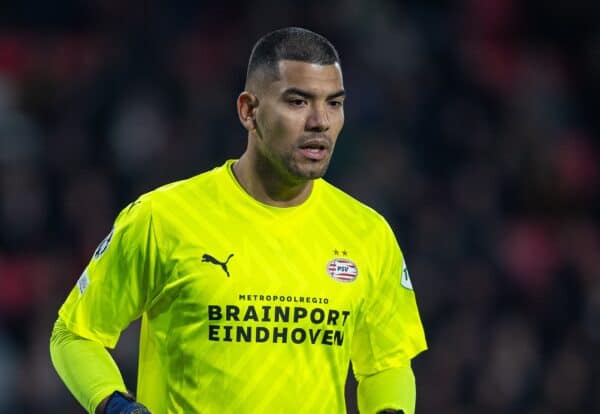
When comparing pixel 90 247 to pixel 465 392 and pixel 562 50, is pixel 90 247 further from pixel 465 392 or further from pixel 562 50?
pixel 562 50

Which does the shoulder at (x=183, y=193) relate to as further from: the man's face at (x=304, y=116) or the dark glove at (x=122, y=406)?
the dark glove at (x=122, y=406)

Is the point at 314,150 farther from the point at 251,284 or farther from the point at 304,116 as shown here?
the point at 251,284

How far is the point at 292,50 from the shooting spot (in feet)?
13.7

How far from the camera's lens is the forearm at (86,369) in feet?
13.0

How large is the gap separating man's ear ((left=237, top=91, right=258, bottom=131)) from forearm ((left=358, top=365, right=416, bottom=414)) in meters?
0.92

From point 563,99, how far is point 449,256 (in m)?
2.99

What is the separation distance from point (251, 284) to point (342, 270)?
1.04 ft

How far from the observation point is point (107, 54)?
10.4 meters

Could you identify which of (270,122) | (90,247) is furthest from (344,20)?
(270,122)

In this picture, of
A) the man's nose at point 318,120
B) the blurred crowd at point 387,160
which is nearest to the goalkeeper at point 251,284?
the man's nose at point 318,120

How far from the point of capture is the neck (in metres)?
4.27

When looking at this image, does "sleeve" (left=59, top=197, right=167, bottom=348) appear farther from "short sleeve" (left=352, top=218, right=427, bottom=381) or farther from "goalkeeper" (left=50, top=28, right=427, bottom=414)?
"short sleeve" (left=352, top=218, right=427, bottom=381)

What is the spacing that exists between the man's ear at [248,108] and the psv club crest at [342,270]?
1.66ft

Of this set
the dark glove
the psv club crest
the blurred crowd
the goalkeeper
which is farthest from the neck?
the blurred crowd
